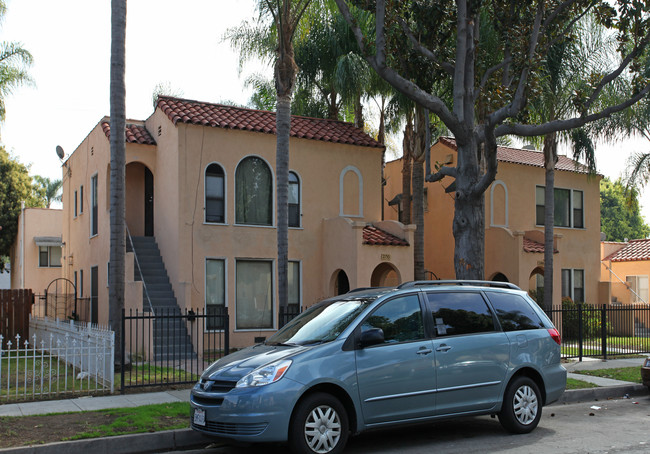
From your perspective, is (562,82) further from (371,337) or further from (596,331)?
(371,337)

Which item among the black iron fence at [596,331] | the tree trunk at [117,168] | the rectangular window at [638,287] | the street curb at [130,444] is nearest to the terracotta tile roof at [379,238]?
the black iron fence at [596,331]

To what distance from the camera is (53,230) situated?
3597 cm

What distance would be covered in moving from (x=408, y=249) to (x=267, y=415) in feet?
43.1

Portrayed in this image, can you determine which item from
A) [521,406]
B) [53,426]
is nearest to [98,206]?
[53,426]

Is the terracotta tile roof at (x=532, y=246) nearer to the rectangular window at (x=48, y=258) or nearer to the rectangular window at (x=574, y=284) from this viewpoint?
the rectangular window at (x=574, y=284)

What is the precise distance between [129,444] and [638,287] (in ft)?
93.6

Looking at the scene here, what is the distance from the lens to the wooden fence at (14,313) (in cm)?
1897

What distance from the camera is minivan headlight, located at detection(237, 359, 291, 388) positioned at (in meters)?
6.99

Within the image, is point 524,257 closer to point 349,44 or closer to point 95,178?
point 349,44

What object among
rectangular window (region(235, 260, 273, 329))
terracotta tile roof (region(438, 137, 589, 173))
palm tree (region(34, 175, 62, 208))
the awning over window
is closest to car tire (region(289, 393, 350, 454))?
rectangular window (region(235, 260, 273, 329))

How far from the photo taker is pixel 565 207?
26.6 m

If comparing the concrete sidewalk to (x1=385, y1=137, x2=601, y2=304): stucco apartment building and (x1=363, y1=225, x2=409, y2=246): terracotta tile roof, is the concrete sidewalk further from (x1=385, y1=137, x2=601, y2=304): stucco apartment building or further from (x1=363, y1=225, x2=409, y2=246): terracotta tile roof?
(x1=385, y1=137, x2=601, y2=304): stucco apartment building

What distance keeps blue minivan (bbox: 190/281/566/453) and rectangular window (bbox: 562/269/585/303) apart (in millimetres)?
17847

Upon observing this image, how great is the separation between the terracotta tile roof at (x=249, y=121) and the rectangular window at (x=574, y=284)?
32.6 feet
